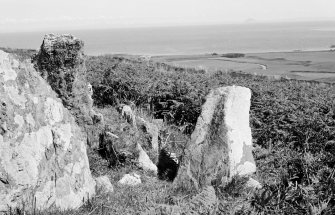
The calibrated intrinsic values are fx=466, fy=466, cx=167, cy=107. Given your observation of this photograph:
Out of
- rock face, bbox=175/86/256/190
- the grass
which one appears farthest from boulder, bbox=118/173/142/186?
rock face, bbox=175/86/256/190

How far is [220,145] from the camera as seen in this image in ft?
30.1

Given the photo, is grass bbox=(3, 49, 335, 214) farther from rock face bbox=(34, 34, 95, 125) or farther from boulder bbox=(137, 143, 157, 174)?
rock face bbox=(34, 34, 95, 125)

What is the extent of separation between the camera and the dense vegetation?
791 cm

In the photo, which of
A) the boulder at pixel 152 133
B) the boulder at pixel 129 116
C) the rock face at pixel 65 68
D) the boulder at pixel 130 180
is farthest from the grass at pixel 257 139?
the rock face at pixel 65 68

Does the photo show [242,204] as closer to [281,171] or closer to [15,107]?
[281,171]

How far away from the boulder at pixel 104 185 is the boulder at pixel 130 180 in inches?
16.1

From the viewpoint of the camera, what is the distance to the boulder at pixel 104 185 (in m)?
8.09

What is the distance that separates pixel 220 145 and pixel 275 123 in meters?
3.45

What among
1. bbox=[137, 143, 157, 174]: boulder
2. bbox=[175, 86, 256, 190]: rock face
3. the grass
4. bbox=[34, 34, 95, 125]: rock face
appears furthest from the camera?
bbox=[34, 34, 95, 125]: rock face

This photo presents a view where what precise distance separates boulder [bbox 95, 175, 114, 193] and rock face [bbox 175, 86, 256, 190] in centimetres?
130

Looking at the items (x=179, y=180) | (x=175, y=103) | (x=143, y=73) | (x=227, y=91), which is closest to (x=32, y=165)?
(x=179, y=180)

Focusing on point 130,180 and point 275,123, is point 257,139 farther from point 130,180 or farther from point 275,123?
point 130,180

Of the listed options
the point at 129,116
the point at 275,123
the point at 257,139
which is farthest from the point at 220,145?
the point at 129,116

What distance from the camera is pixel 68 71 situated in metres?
10.1
